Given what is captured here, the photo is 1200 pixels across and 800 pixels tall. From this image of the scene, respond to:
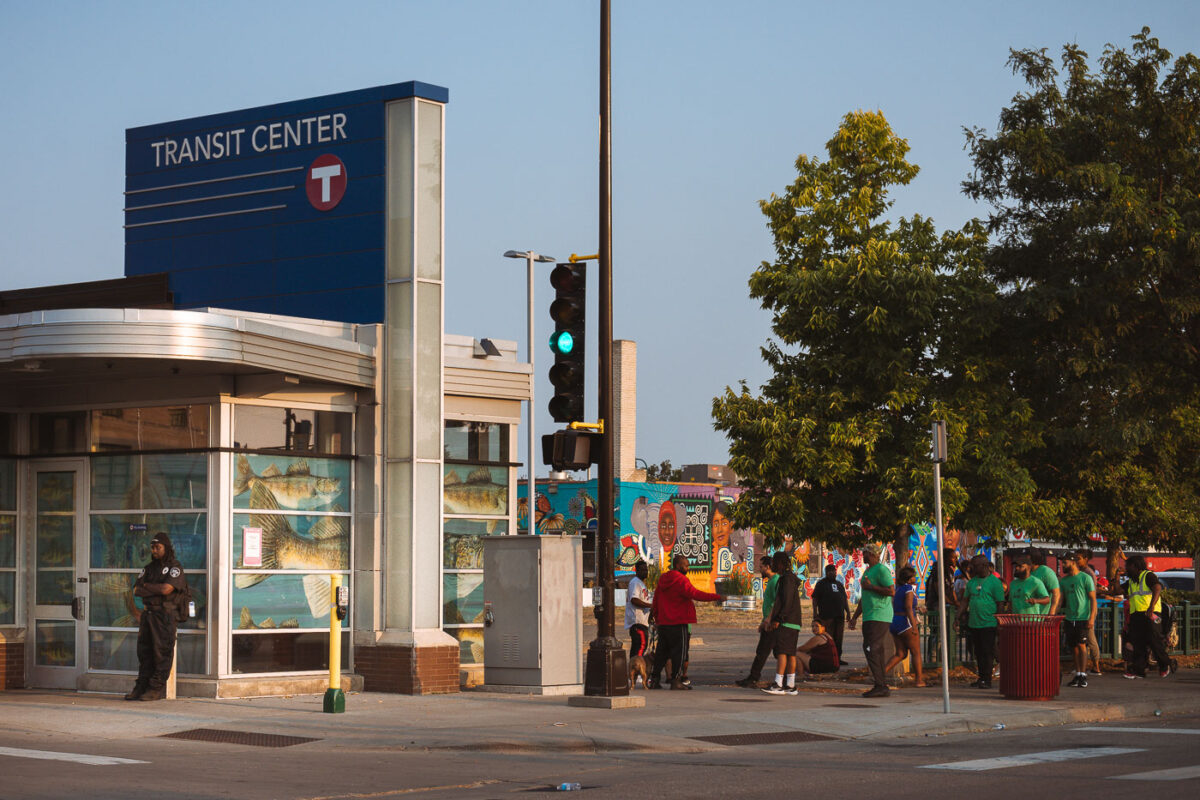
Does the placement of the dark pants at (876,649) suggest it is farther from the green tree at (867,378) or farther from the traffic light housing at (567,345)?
the traffic light housing at (567,345)

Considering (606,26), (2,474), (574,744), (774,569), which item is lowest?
(574,744)

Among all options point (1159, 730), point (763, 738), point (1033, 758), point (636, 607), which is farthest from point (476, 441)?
point (1033, 758)

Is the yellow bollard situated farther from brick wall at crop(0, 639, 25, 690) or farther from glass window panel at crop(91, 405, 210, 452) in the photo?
brick wall at crop(0, 639, 25, 690)

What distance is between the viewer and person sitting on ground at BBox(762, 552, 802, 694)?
18922mm

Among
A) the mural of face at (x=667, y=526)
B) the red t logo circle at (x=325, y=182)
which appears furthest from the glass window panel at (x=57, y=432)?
the mural of face at (x=667, y=526)

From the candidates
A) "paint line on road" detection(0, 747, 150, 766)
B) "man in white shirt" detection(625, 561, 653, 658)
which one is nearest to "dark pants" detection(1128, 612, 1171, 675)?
"man in white shirt" detection(625, 561, 653, 658)

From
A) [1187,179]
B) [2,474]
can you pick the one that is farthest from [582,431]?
[1187,179]

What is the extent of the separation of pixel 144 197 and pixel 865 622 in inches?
456

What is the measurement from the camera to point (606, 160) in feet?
55.2

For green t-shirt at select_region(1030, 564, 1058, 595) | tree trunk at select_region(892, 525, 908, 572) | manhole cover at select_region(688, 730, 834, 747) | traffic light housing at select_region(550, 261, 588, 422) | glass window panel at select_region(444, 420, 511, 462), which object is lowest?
manhole cover at select_region(688, 730, 834, 747)

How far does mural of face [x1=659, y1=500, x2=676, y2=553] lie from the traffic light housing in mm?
42029

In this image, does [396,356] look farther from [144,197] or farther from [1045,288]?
[1045,288]

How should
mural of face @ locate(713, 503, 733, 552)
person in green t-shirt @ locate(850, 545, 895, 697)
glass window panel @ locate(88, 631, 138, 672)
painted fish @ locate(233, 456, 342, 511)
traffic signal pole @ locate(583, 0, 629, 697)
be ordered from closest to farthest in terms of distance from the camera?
1. traffic signal pole @ locate(583, 0, 629, 697)
2. painted fish @ locate(233, 456, 342, 511)
3. glass window panel @ locate(88, 631, 138, 672)
4. person in green t-shirt @ locate(850, 545, 895, 697)
5. mural of face @ locate(713, 503, 733, 552)

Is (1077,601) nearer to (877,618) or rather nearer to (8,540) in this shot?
(877,618)
